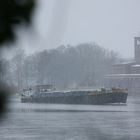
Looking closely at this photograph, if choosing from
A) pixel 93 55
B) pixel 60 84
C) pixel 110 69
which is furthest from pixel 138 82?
pixel 60 84

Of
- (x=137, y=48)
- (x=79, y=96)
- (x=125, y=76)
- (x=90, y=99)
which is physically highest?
(x=137, y=48)

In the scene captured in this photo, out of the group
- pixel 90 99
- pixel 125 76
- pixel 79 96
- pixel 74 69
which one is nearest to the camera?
pixel 90 99

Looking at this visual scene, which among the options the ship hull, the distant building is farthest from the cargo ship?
the distant building

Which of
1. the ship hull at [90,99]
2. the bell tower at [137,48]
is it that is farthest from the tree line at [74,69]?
the bell tower at [137,48]

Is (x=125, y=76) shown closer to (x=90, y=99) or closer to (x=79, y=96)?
(x=79, y=96)

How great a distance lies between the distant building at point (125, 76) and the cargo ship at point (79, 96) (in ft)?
60.0

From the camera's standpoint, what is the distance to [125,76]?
71.8m

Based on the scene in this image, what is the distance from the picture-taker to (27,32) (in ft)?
3.52

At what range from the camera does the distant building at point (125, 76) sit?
68.8 m

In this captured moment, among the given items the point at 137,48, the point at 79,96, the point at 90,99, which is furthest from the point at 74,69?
the point at 137,48

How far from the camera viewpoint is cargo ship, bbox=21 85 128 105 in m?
44.3

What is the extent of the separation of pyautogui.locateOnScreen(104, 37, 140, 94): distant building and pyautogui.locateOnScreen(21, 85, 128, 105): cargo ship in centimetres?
1829

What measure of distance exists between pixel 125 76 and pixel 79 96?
26.6m

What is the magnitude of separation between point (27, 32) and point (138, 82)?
70255mm
